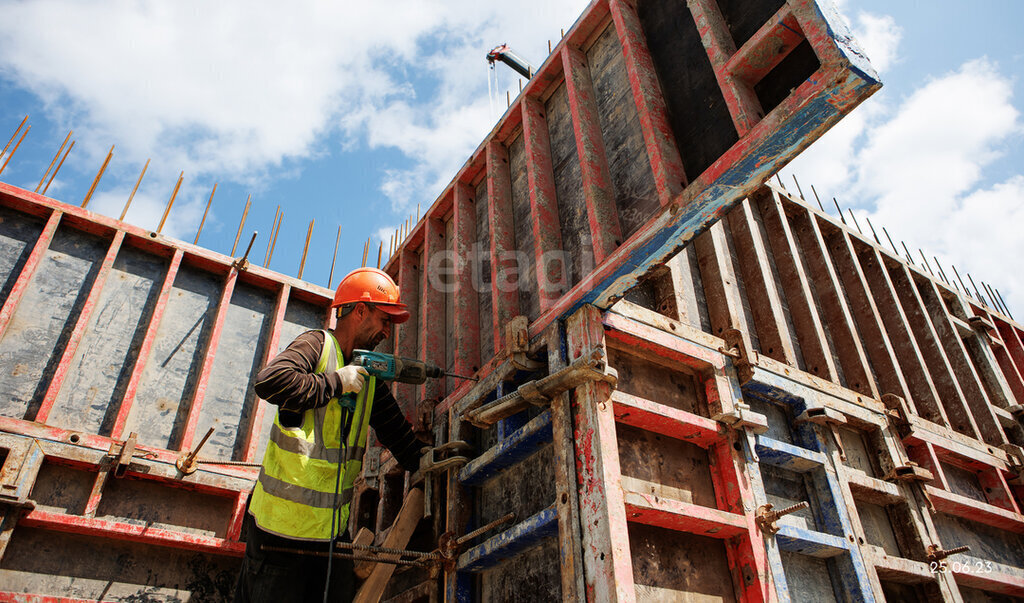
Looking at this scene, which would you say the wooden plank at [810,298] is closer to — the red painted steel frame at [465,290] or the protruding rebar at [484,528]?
the red painted steel frame at [465,290]

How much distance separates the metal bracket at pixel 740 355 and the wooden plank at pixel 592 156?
1141 mm

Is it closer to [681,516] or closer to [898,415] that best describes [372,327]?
[681,516]

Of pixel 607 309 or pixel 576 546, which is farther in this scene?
pixel 607 309

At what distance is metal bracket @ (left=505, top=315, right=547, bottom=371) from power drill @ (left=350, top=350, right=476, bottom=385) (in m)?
0.70

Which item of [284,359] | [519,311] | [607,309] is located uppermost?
[519,311]

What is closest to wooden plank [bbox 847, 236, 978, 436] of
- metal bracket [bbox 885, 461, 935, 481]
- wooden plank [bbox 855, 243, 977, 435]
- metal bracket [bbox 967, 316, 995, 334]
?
wooden plank [bbox 855, 243, 977, 435]

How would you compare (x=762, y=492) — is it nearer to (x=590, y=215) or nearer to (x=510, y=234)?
(x=590, y=215)

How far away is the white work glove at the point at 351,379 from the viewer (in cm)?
378

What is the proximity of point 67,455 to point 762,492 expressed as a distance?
4.90m

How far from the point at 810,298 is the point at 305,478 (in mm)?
4728

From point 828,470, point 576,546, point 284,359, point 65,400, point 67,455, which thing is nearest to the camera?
point 576,546

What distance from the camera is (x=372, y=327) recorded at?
4547 millimetres

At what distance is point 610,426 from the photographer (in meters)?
3.29

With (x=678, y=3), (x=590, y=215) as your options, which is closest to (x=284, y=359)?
(x=590, y=215)
